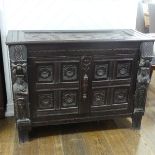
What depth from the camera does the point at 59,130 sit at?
80.9 inches

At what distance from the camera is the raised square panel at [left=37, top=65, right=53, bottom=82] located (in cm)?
172

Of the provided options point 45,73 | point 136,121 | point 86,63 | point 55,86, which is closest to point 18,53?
point 45,73

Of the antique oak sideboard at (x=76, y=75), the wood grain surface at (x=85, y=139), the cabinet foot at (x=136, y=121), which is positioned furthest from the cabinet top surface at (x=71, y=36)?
the wood grain surface at (x=85, y=139)

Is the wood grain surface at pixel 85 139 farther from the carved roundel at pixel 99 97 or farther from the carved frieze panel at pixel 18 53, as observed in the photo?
the carved frieze panel at pixel 18 53

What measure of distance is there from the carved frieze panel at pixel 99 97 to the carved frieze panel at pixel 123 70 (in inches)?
7.0

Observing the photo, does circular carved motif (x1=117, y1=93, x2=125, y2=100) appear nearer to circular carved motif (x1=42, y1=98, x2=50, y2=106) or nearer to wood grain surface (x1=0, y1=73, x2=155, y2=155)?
wood grain surface (x1=0, y1=73, x2=155, y2=155)

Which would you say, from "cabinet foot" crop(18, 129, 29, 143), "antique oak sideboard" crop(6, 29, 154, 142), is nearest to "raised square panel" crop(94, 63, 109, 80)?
"antique oak sideboard" crop(6, 29, 154, 142)

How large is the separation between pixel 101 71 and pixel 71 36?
0.35 metres

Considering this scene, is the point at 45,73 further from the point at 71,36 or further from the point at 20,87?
the point at 71,36

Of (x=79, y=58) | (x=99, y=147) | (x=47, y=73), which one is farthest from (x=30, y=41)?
(x=99, y=147)

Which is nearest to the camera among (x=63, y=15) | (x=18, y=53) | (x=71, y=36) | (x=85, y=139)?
(x=18, y=53)

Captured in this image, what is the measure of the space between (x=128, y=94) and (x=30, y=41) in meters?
0.89

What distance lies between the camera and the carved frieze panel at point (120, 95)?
193 centimetres

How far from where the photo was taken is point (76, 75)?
1.80 m
